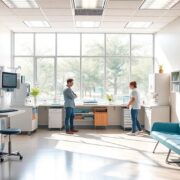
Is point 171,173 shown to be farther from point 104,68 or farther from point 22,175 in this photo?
point 104,68

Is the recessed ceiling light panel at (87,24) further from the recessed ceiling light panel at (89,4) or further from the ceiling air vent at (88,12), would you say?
the recessed ceiling light panel at (89,4)

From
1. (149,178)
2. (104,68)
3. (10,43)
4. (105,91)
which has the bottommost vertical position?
(149,178)

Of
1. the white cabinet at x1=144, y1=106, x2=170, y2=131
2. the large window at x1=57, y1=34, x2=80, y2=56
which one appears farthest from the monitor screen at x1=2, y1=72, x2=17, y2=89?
the white cabinet at x1=144, y1=106, x2=170, y2=131

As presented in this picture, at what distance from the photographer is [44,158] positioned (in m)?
5.30

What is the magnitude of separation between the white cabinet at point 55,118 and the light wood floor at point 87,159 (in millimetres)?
1038

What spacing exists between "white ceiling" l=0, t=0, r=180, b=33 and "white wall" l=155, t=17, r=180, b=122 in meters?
0.22

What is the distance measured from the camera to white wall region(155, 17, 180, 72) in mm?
7337

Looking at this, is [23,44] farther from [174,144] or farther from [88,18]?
[174,144]

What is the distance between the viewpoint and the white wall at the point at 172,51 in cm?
732

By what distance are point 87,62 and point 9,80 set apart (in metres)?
3.16

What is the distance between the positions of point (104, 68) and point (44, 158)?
186 inches

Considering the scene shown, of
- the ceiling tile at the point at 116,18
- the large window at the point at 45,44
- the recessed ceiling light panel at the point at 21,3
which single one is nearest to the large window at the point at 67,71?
the large window at the point at 45,44

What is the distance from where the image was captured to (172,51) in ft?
25.3

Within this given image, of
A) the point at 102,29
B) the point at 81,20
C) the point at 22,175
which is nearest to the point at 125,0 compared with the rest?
the point at 81,20
